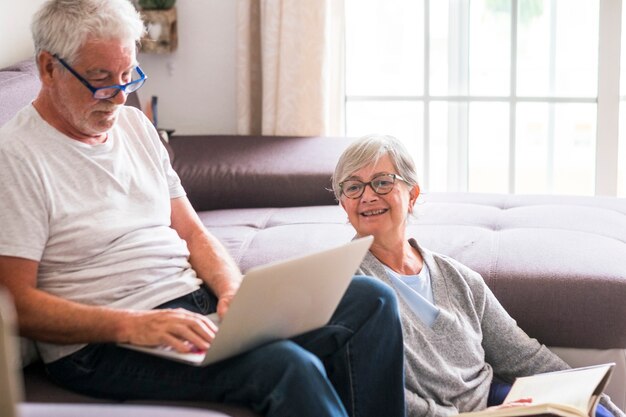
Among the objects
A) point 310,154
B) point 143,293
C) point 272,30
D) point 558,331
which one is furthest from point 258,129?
point 143,293

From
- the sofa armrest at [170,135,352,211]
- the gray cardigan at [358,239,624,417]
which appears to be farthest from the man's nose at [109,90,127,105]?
the sofa armrest at [170,135,352,211]

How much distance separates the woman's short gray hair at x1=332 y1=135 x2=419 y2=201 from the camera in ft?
7.02

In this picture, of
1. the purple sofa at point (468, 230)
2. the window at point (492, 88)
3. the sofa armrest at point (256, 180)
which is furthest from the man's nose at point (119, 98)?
the window at point (492, 88)

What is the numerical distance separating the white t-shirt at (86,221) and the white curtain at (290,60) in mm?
1831

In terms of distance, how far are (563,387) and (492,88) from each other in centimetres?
228

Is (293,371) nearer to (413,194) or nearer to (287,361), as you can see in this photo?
(287,361)

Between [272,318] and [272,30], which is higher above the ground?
[272,30]

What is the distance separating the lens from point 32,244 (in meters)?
1.75

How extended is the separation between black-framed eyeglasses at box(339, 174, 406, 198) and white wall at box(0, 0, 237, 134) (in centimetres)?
203

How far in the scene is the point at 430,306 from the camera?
2092mm

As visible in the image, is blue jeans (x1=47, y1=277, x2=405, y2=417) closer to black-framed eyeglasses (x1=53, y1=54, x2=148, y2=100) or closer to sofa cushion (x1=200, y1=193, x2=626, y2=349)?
black-framed eyeglasses (x1=53, y1=54, x2=148, y2=100)

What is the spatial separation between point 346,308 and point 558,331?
71 centimetres

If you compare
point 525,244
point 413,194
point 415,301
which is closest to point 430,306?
point 415,301

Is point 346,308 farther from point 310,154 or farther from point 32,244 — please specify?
point 310,154
